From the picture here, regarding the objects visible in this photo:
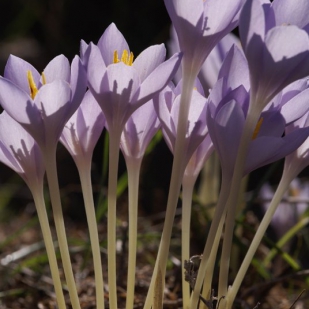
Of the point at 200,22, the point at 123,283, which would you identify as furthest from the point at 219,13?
the point at 123,283

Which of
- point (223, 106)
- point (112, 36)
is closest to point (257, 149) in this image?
point (223, 106)

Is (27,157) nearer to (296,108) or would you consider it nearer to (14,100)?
(14,100)

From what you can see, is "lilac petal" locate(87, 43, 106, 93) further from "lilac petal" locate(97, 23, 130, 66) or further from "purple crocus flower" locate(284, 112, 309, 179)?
"purple crocus flower" locate(284, 112, 309, 179)

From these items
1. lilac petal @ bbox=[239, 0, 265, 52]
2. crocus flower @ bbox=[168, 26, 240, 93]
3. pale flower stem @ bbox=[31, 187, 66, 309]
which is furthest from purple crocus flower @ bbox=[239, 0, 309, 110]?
crocus flower @ bbox=[168, 26, 240, 93]

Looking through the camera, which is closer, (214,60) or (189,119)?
(189,119)

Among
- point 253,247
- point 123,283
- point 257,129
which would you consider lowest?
point 123,283
